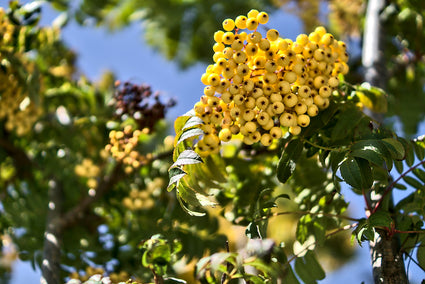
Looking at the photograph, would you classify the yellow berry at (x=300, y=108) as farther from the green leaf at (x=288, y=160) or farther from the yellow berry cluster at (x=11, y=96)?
the yellow berry cluster at (x=11, y=96)

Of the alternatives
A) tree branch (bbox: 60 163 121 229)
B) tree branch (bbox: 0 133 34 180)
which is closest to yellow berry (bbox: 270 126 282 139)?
tree branch (bbox: 60 163 121 229)

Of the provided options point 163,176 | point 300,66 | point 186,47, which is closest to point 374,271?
point 300,66

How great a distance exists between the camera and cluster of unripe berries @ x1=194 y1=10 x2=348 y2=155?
3.27 feet

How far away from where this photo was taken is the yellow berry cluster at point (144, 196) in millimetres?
1789

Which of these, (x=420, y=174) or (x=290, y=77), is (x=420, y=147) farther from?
(x=290, y=77)

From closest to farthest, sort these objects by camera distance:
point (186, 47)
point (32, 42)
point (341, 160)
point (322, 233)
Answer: point (341, 160)
point (322, 233)
point (32, 42)
point (186, 47)

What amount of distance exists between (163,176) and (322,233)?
2.83 feet

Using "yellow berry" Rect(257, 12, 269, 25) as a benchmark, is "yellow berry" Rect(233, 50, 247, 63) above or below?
below

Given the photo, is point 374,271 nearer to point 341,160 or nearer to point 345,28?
point 341,160

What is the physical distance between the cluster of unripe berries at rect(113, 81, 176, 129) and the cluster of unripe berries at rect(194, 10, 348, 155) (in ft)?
2.00

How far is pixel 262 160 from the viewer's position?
58.1 inches

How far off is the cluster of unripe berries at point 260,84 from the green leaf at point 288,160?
0.18ft

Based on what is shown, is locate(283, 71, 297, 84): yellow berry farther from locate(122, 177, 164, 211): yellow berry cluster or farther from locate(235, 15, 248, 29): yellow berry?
locate(122, 177, 164, 211): yellow berry cluster

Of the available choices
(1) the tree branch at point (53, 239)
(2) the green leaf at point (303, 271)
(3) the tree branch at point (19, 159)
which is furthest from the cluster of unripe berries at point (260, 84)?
(3) the tree branch at point (19, 159)
